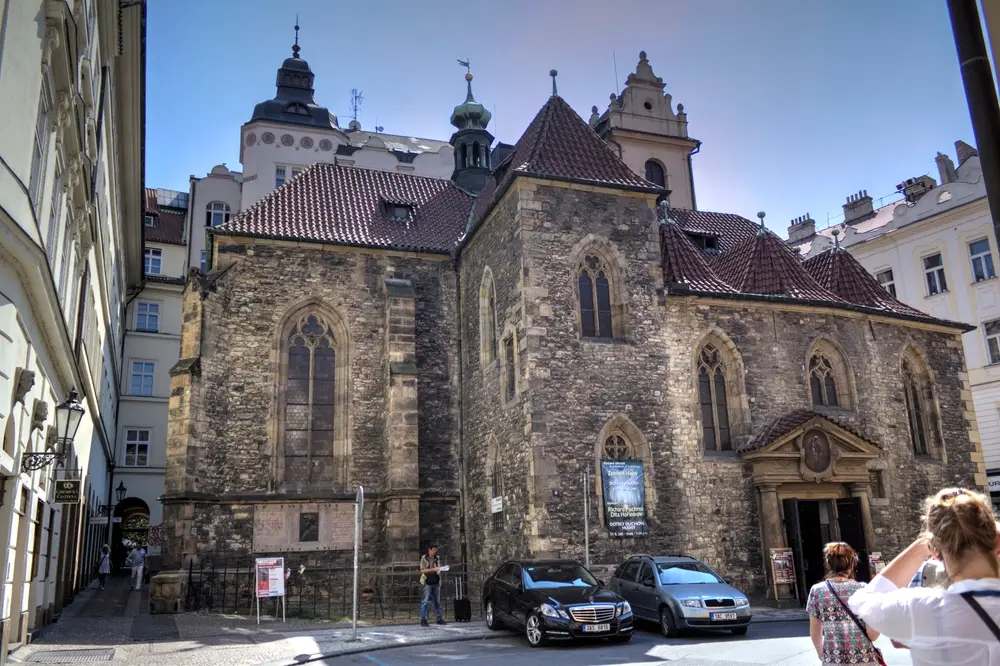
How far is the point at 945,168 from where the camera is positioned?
117ft

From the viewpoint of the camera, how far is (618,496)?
1919 centimetres

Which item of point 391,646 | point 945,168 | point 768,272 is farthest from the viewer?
point 945,168

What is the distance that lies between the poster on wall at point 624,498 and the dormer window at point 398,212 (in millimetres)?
10969

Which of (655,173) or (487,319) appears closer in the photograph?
(487,319)

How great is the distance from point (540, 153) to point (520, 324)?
4735 millimetres

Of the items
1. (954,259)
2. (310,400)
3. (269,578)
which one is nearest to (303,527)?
(310,400)

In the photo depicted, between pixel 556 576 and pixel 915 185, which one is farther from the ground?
pixel 915 185

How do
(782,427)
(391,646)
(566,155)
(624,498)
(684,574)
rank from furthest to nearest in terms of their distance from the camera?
(566,155)
(782,427)
(624,498)
(684,574)
(391,646)

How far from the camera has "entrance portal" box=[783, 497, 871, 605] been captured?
2078cm

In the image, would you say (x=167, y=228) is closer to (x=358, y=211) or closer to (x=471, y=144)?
(x=471, y=144)

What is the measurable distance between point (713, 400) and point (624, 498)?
445 cm

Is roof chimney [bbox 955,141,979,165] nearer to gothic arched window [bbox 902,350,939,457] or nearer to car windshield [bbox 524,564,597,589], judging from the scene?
gothic arched window [bbox 902,350,939,457]

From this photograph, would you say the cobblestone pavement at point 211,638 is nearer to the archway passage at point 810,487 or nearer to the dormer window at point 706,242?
the archway passage at point 810,487

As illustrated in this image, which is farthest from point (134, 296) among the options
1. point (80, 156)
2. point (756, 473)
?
point (756, 473)
